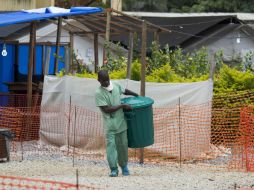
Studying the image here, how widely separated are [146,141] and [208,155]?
2.75m

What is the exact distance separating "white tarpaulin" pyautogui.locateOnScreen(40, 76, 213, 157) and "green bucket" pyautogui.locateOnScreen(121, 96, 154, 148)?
2.30 meters

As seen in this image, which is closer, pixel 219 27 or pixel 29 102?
pixel 29 102

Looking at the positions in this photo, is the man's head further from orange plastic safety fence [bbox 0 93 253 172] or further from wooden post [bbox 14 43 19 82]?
wooden post [bbox 14 43 19 82]

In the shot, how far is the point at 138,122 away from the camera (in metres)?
11.9

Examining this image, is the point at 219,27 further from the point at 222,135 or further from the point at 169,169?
the point at 169,169

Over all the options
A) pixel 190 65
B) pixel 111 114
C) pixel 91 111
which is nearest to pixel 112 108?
pixel 111 114

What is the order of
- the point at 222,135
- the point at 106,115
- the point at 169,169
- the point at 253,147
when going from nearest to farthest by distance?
the point at 106,115, the point at 169,169, the point at 253,147, the point at 222,135

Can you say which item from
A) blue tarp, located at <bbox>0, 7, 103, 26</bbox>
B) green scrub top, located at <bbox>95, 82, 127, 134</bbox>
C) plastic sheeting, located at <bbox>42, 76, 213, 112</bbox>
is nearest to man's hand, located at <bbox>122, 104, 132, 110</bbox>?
green scrub top, located at <bbox>95, 82, 127, 134</bbox>

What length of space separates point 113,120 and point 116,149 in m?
0.46

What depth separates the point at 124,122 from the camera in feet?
38.7

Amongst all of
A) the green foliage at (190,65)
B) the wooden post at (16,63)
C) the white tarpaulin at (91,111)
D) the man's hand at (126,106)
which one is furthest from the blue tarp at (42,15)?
the man's hand at (126,106)

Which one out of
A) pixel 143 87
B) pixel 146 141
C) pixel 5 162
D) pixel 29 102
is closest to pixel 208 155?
pixel 143 87

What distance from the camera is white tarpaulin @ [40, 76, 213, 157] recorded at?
14.3 meters

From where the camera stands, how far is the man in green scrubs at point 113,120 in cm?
1162
